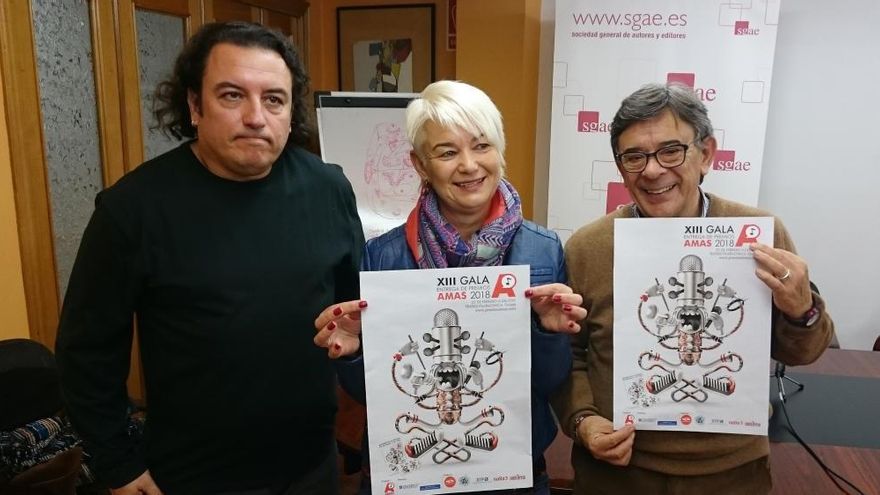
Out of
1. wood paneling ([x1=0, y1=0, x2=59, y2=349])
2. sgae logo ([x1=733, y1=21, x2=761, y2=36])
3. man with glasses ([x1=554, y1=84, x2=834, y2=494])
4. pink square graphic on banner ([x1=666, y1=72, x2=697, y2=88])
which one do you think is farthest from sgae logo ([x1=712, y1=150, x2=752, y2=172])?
wood paneling ([x1=0, y1=0, x2=59, y2=349])

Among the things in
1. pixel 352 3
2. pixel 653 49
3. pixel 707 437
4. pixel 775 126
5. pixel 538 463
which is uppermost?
pixel 352 3

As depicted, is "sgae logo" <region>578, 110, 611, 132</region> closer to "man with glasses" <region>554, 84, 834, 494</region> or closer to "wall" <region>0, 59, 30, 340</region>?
"man with glasses" <region>554, 84, 834, 494</region>

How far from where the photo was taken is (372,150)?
3.32 meters

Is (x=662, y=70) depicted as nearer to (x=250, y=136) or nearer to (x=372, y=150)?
(x=372, y=150)

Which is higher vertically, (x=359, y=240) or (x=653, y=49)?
(x=653, y=49)

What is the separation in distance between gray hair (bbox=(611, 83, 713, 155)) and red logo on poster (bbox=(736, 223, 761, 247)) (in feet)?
0.67

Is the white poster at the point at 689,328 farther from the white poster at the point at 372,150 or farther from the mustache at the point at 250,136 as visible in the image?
the white poster at the point at 372,150

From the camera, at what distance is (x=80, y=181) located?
108 inches

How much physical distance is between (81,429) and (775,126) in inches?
153

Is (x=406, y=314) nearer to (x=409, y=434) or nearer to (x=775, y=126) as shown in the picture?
(x=409, y=434)

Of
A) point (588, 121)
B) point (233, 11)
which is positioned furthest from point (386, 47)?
point (588, 121)

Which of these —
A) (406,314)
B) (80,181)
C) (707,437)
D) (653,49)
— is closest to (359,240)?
(406,314)

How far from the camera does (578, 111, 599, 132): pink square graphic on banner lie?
3.65 meters

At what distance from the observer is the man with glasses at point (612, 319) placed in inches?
49.5
